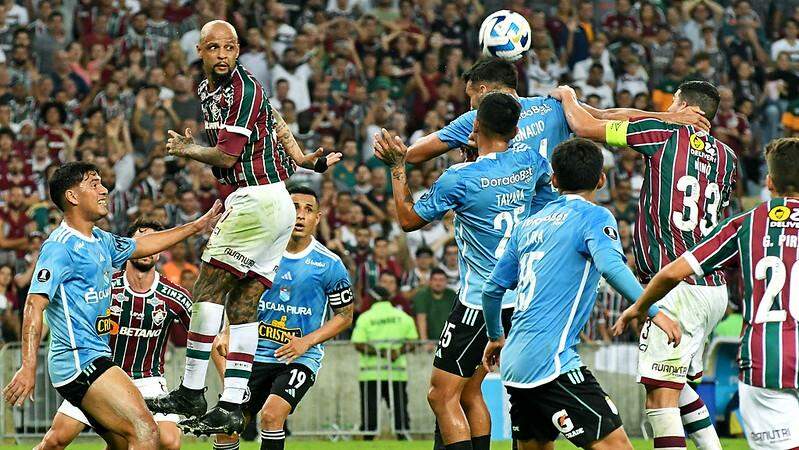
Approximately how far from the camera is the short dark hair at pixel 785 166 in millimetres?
7402

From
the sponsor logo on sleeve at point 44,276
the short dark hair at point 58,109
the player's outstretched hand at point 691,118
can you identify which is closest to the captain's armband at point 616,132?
the player's outstretched hand at point 691,118

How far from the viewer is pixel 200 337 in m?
9.70

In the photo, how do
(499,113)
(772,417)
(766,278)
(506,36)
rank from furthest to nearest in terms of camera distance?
(506,36), (499,113), (766,278), (772,417)

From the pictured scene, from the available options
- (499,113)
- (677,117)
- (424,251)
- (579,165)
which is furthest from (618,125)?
(424,251)

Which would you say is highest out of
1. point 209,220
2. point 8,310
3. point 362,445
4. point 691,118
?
point 691,118

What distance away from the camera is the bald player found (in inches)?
371

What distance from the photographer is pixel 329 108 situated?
21359 mm

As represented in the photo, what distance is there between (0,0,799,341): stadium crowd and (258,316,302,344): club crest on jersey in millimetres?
5777

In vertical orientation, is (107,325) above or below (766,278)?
below

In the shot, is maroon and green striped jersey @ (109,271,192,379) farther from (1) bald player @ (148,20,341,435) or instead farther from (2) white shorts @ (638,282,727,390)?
(2) white shorts @ (638,282,727,390)

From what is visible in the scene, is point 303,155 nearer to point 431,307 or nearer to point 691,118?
point 691,118

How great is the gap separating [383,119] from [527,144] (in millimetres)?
11563

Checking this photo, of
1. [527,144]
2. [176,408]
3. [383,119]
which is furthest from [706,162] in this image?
[383,119]

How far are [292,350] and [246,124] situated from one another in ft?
8.55
